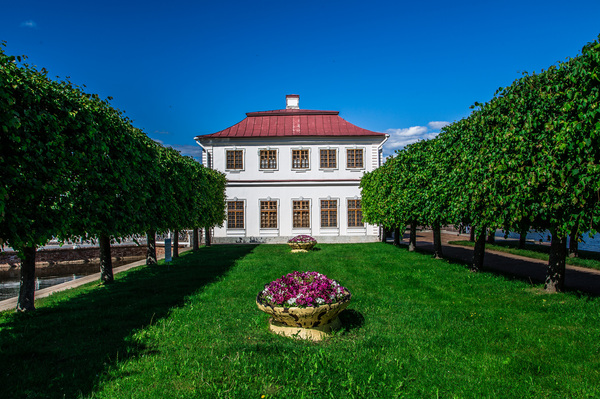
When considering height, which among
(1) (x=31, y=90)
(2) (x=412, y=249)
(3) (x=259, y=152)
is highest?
(3) (x=259, y=152)

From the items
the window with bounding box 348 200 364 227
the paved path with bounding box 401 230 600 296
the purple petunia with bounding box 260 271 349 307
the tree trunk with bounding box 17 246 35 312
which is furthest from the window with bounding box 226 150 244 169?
the purple petunia with bounding box 260 271 349 307

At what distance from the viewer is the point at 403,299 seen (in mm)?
8266

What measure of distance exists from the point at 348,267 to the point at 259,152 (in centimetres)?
1558

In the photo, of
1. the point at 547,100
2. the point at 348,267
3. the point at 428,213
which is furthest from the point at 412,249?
the point at 547,100

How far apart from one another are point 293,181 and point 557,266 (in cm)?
1923

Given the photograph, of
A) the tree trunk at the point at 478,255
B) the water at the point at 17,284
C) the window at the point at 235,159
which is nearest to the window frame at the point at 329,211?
the window at the point at 235,159

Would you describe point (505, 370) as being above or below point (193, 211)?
below

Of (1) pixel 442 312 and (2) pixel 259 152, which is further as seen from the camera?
(2) pixel 259 152

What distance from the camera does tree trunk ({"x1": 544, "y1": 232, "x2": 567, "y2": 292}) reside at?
28.5 feet

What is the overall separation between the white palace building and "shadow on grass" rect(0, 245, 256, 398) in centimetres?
1568

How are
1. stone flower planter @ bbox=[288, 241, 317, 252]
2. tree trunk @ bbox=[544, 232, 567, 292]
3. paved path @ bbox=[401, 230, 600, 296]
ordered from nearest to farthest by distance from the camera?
tree trunk @ bbox=[544, 232, 567, 292]
paved path @ bbox=[401, 230, 600, 296]
stone flower planter @ bbox=[288, 241, 317, 252]

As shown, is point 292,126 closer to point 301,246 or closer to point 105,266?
point 301,246

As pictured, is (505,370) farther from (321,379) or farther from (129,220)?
(129,220)

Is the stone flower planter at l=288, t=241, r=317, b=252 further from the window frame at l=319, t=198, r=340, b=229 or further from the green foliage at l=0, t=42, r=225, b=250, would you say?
the green foliage at l=0, t=42, r=225, b=250
